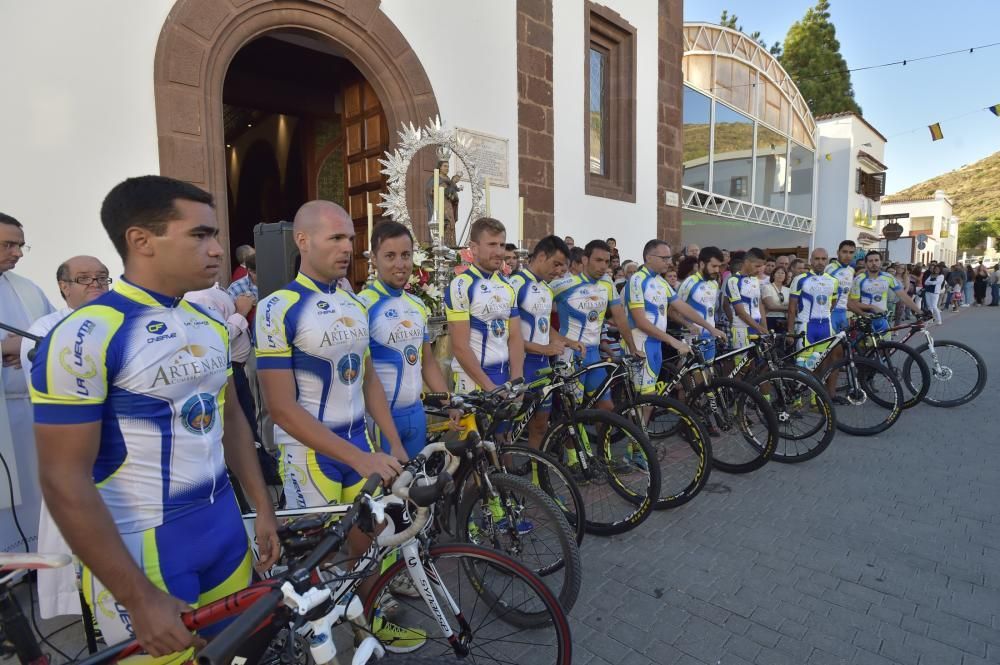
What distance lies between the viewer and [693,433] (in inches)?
158

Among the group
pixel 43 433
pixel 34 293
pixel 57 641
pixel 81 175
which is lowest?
pixel 57 641

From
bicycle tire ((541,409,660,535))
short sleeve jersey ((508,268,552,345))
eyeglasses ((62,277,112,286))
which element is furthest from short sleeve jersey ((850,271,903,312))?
eyeglasses ((62,277,112,286))

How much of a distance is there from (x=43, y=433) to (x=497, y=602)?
1626mm

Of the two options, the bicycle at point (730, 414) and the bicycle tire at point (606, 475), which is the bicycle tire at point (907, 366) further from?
the bicycle tire at point (606, 475)

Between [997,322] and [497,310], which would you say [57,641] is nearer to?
[497,310]

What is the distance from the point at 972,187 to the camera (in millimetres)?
106438

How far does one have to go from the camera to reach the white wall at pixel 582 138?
9.07m

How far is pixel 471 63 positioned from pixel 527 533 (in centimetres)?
686

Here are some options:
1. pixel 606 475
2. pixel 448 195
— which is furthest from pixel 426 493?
pixel 448 195

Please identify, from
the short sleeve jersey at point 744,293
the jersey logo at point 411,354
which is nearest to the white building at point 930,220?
the short sleeve jersey at point 744,293

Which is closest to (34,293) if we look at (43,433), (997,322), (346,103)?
(43,433)

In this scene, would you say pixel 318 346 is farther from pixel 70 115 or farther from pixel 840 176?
pixel 840 176

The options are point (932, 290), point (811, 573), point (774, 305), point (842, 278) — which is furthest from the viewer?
point (932, 290)

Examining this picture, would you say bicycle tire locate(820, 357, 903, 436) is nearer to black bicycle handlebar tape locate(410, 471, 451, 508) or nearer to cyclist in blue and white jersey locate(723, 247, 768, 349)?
cyclist in blue and white jersey locate(723, 247, 768, 349)
